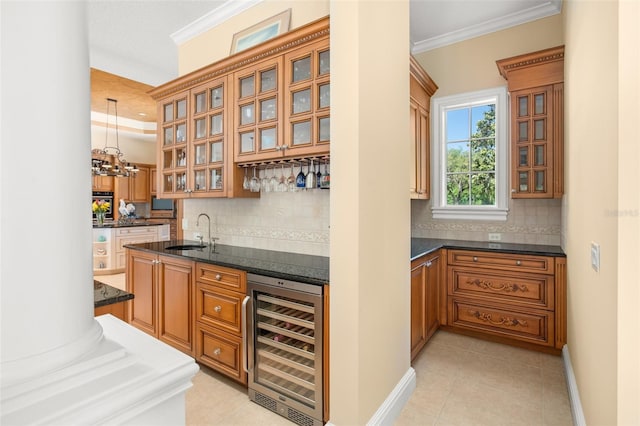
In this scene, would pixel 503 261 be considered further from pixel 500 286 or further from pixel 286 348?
pixel 286 348

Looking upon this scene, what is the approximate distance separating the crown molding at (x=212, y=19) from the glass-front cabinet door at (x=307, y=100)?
3.95 feet

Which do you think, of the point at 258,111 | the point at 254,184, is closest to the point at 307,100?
the point at 258,111

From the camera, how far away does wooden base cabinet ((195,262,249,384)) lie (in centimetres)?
223

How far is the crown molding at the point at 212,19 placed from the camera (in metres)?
3.14

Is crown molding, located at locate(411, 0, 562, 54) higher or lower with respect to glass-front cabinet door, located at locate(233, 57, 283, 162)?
higher

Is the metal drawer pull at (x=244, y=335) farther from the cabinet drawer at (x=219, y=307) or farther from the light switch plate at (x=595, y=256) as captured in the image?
the light switch plate at (x=595, y=256)

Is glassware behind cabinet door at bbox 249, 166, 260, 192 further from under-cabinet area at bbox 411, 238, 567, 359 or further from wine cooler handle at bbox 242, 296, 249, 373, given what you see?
under-cabinet area at bbox 411, 238, 567, 359

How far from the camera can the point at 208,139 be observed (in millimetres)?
2885

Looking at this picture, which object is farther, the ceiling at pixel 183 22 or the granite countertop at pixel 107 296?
the ceiling at pixel 183 22

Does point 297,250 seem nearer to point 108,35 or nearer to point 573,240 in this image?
point 573,240

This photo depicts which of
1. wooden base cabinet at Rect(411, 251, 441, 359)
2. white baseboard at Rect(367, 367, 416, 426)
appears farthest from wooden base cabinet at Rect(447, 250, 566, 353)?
white baseboard at Rect(367, 367, 416, 426)

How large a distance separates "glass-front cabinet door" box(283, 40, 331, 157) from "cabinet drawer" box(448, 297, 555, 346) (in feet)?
6.54

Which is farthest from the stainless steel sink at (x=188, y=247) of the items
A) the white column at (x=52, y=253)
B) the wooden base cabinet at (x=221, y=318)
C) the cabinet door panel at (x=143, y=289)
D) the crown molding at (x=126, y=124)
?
the crown molding at (x=126, y=124)

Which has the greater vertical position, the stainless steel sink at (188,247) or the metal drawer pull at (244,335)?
the stainless steel sink at (188,247)
